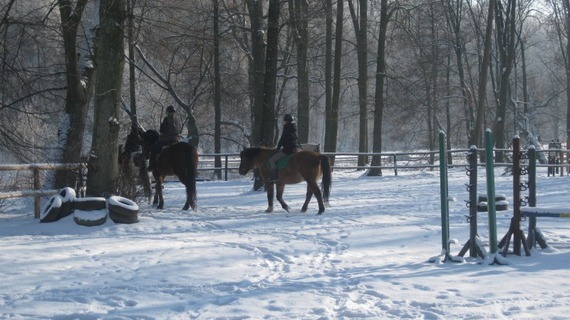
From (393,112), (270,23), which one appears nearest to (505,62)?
(393,112)

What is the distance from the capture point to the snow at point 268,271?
21.7 ft

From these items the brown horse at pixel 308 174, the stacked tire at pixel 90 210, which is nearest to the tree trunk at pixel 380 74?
the brown horse at pixel 308 174

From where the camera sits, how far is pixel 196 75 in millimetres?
35156

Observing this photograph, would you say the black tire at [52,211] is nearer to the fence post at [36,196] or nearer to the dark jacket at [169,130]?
the fence post at [36,196]

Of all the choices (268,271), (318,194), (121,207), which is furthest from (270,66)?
(268,271)

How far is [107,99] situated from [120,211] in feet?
8.03

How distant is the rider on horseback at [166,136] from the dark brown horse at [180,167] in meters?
0.16

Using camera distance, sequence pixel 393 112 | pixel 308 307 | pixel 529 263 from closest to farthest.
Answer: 1. pixel 308 307
2. pixel 529 263
3. pixel 393 112

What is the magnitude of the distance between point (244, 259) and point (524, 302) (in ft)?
12.6

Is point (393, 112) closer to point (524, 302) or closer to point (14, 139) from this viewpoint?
point (14, 139)

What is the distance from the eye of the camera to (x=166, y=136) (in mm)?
16297

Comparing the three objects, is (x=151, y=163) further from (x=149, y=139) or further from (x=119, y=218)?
(x=119, y=218)

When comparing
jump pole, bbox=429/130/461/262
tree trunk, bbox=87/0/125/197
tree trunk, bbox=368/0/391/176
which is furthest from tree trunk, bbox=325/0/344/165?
jump pole, bbox=429/130/461/262

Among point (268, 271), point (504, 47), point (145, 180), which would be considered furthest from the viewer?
point (504, 47)
